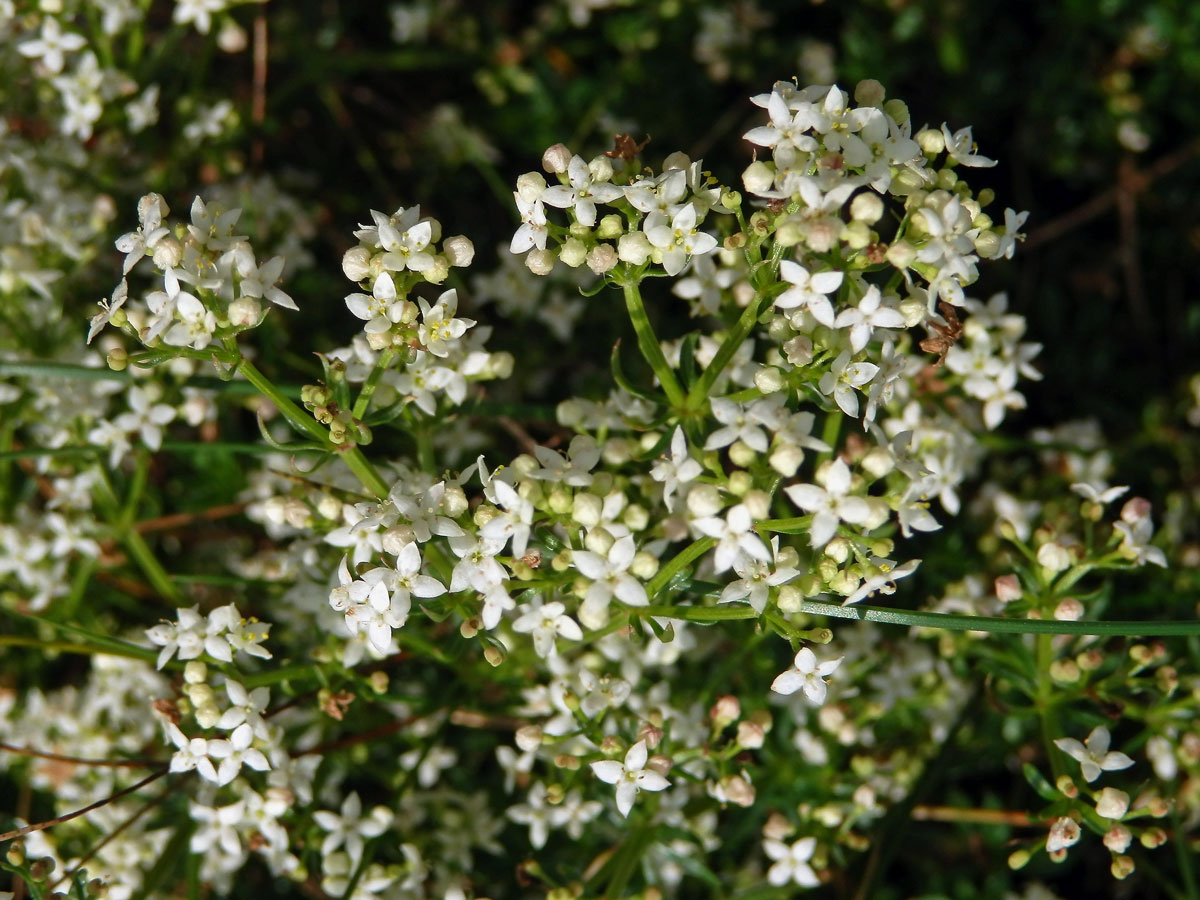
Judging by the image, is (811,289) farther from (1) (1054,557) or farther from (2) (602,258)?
(1) (1054,557)

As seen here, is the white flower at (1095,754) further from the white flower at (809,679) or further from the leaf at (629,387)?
the leaf at (629,387)

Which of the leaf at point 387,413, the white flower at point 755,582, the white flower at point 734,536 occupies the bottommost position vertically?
the white flower at point 755,582

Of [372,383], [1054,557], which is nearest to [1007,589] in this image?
[1054,557]

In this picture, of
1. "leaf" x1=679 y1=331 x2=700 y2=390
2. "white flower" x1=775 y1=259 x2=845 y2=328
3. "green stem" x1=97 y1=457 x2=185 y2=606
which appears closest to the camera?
"white flower" x1=775 y1=259 x2=845 y2=328

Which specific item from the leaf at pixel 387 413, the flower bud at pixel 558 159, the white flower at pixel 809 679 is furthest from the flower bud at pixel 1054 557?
the leaf at pixel 387 413

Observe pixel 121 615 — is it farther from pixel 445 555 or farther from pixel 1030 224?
pixel 1030 224

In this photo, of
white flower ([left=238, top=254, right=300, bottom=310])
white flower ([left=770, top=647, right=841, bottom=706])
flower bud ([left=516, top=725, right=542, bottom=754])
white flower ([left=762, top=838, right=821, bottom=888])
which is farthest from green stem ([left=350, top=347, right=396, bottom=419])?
white flower ([left=762, top=838, right=821, bottom=888])

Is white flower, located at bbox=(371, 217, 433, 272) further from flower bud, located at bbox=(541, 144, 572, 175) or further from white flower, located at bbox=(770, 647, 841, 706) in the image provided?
white flower, located at bbox=(770, 647, 841, 706)
